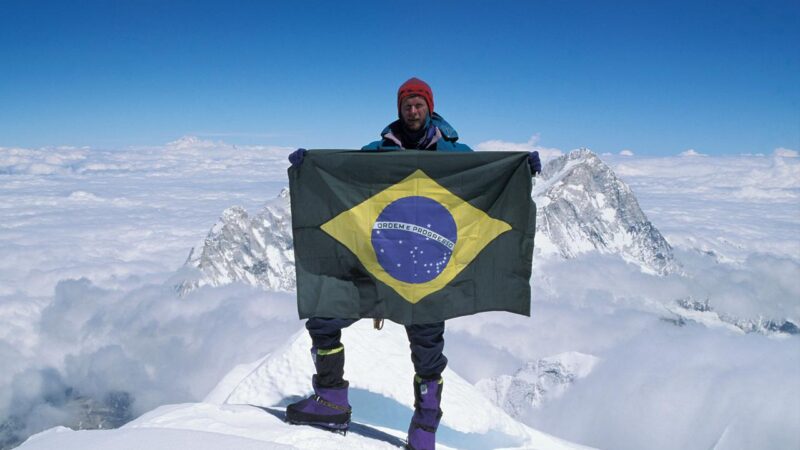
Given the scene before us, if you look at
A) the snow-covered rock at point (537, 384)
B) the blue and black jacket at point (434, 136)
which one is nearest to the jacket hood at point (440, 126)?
the blue and black jacket at point (434, 136)

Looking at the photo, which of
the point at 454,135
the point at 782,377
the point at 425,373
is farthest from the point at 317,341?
the point at 782,377

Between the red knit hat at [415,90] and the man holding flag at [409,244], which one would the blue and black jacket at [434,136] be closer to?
the man holding flag at [409,244]

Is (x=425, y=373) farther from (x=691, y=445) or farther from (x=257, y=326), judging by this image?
(x=257, y=326)

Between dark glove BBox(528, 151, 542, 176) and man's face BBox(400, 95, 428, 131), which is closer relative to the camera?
man's face BBox(400, 95, 428, 131)

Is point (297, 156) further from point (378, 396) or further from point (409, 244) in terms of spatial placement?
point (378, 396)

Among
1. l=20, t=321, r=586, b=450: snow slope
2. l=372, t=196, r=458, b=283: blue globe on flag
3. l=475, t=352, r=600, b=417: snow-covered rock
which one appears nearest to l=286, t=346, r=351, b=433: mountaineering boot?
l=20, t=321, r=586, b=450: snow slope

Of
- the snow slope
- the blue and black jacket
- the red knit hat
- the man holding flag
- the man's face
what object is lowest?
the snow slope

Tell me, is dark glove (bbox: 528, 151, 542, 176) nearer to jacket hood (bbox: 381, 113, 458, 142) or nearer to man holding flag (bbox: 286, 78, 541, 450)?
man holding flag (bbox: 286, 78, 541, 450)
